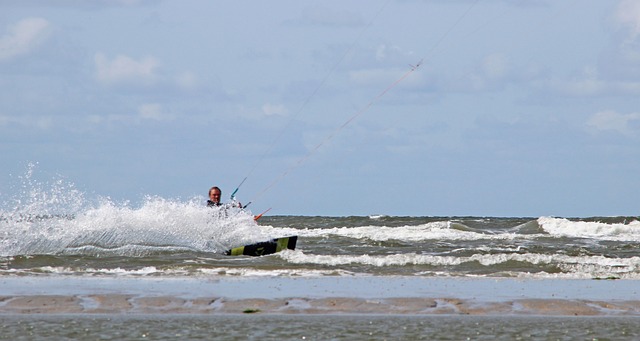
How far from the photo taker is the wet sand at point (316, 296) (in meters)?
11.2

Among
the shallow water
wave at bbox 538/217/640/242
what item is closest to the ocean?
the shallow water

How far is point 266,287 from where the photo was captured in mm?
14023

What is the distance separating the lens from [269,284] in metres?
14.6

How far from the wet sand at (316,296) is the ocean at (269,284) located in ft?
0.09

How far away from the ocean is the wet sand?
3 centimetres

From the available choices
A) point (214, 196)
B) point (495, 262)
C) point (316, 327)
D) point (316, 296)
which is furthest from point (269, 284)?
point (214, 196)

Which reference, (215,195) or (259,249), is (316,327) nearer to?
(259,249)

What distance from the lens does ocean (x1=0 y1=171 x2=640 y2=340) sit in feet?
31.6

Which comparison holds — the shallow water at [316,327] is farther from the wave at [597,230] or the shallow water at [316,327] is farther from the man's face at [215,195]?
the wave at [597,230]

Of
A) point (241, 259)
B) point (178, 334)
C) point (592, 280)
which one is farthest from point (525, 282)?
point (178, 334)

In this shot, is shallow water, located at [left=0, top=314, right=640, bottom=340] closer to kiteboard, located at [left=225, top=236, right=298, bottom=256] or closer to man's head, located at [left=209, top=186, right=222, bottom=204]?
kiteboard, located at [left=225, top=236, right=298, bottom=256]

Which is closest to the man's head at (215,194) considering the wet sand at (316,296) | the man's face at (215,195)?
the man's face at (215,195)

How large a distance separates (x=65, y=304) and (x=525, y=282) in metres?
7.68

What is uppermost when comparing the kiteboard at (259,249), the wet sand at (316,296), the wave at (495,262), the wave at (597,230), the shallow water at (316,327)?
the wave at (597,230)
